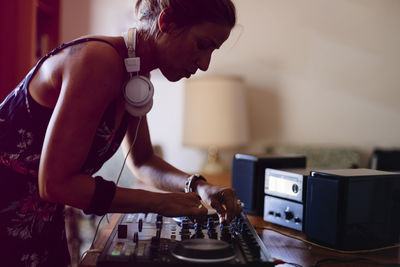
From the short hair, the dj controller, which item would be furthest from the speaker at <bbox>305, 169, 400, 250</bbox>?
the short hair

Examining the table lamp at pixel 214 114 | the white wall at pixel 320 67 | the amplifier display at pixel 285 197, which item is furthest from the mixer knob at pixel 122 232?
the white wall at pixel 320 67

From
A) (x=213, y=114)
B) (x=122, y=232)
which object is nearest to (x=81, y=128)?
(x=122, y=232)

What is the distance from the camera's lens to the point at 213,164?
2.77m

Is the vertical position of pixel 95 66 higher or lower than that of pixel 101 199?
higher

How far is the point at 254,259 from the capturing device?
69 centimetres

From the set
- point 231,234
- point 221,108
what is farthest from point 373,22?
point 231,234

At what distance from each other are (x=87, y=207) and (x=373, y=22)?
282cm

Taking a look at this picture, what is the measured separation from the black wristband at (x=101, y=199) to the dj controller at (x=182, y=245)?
0.07 meters

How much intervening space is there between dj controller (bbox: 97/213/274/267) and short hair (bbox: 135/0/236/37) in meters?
0.42

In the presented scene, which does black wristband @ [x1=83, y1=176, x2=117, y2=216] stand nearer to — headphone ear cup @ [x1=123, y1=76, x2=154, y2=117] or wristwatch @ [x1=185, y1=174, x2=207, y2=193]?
headphone ear cup @ [x1=123, y1=76, x2=154, y2=117]

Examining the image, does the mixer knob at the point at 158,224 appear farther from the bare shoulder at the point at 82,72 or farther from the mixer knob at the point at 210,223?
→ the bare shoulder at the point at 82,72

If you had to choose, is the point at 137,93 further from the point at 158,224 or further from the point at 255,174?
the point at 255,174

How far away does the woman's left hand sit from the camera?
93 cm

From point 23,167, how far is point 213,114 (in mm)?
1780
